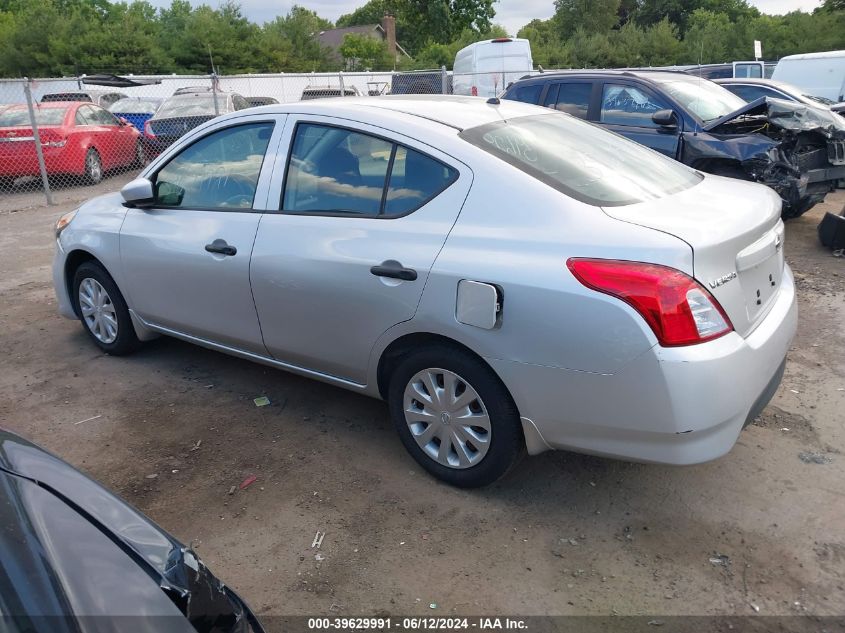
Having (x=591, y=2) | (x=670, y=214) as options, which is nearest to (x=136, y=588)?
(x=670, y=214)

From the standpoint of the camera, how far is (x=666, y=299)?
272cm

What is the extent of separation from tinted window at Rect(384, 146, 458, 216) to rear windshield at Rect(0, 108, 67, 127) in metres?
11.7

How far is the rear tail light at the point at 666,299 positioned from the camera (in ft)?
8.93

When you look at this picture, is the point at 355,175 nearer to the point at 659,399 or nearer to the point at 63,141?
the point at 659,399

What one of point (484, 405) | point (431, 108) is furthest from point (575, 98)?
point (484, 405)

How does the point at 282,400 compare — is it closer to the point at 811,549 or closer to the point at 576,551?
the point at 576,551

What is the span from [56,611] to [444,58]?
43.4 m

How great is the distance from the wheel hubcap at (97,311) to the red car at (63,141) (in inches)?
346

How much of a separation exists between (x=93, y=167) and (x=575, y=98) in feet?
30.6

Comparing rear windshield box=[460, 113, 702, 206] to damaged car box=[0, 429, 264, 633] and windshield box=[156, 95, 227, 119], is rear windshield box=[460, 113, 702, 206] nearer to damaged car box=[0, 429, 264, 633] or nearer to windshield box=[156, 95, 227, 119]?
damaged car box=[0, 429, 264, 633]

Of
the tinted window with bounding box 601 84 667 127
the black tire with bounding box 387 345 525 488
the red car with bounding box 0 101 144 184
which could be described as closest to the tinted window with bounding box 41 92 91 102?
the red car with bounding box 0 101 144 184

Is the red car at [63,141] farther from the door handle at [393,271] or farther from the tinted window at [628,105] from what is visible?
the door handle at [393,271]

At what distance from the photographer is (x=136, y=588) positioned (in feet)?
5.25

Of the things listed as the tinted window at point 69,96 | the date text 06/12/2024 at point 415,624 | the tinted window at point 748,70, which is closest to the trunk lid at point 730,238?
the date text 06/12/2024 at point 415,624
